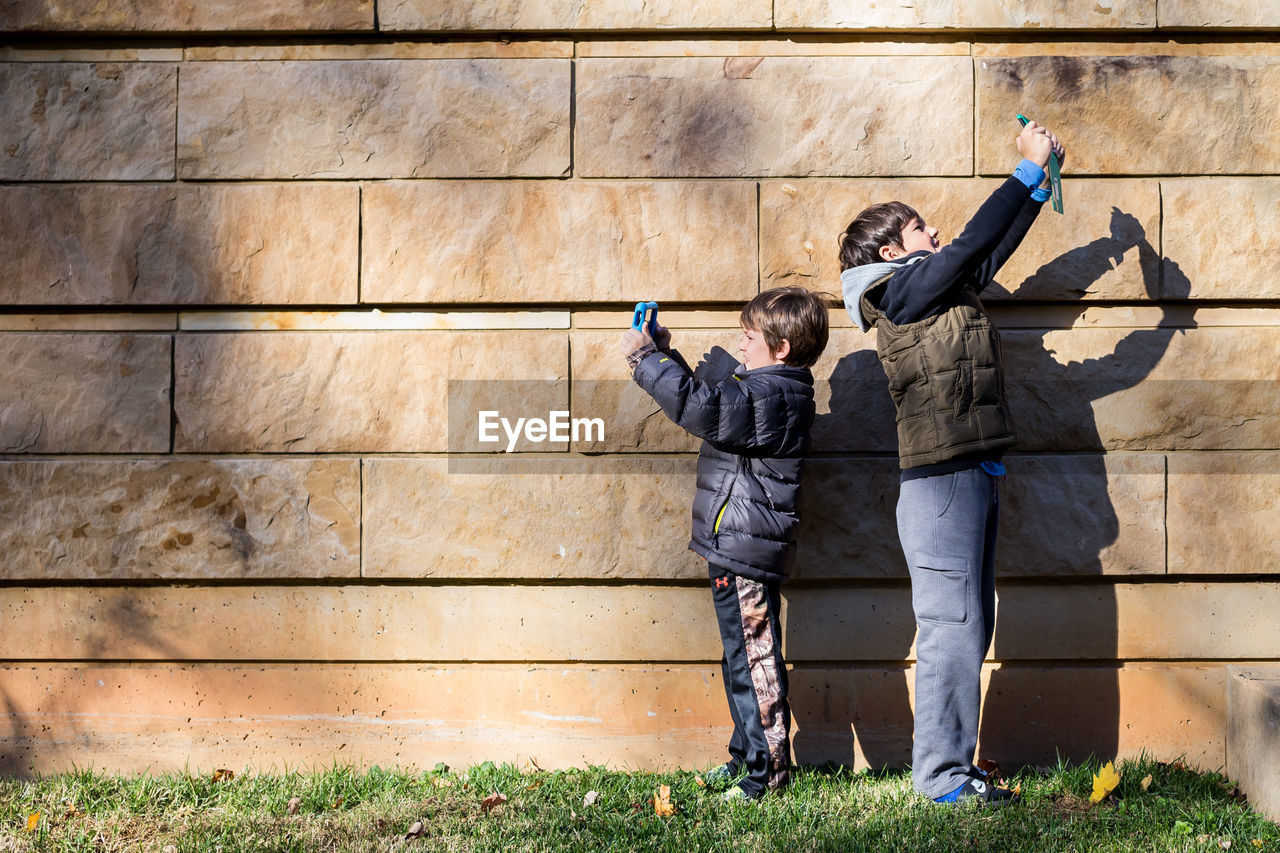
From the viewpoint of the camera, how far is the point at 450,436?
358 cm

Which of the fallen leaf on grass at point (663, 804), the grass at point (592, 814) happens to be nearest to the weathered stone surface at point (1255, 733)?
the grass at point (592, 814)

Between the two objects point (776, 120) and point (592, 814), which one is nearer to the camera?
point (592, 814)

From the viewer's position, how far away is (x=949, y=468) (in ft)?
9.71

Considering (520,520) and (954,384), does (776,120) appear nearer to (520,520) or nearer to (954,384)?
(954,384)

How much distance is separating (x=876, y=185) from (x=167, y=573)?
3315 mm

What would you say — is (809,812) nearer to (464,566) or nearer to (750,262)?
(464,566)

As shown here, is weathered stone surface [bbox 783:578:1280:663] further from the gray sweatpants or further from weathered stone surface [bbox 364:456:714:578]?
weathered stone surface [bbox 364:456:714:578]

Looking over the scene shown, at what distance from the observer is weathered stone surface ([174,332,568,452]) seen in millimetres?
3572

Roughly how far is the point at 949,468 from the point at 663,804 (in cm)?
153

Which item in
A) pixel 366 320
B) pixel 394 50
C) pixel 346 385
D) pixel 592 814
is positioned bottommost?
pixel 592 814

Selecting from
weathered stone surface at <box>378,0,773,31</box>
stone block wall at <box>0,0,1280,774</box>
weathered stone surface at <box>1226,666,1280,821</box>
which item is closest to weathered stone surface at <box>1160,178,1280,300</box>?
stone block wall at <box>0,0,1280,774</box>

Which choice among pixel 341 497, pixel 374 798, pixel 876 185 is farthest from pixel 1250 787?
pixel 341 497

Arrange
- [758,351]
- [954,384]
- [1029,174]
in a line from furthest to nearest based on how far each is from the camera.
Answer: [758,351] → [954,384] → [1029,174]

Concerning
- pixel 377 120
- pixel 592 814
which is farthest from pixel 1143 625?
pixel 377 120
